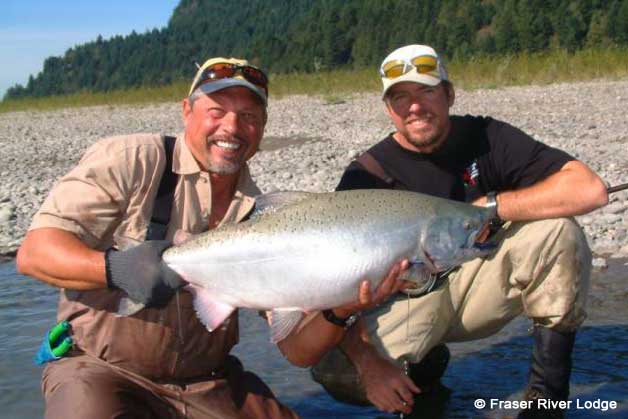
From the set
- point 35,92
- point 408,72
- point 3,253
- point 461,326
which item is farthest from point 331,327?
point 35,92

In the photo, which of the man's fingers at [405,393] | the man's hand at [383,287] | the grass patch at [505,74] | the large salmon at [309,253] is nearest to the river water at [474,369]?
the man's fingers at [405,393]

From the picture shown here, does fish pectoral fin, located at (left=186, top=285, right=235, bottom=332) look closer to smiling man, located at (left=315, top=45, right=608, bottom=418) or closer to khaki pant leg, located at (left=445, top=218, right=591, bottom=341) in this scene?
smiling man, located at (left=315, top=45, right=608, bottom=418)

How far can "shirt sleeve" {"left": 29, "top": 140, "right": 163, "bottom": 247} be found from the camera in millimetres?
3016

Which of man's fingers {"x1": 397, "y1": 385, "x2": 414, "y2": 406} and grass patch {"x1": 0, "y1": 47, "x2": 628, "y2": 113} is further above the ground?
grass patch {"x1": 0, "y1": 47, "x2": 628, "y2": 113}

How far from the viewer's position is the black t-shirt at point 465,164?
3.79m

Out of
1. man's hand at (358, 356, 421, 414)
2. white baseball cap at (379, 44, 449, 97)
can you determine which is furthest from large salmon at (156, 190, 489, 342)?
white baseball cap at (379, 44, 449, 97)

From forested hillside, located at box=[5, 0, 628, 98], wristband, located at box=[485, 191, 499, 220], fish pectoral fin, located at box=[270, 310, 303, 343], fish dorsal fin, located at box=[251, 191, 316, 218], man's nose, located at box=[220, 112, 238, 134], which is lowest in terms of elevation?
fish pectoral fin, located at box=[270, 310, 303, 343]

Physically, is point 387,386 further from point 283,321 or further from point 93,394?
point 93,394

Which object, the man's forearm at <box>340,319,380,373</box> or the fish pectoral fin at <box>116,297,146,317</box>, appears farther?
the man's forearm at <box>340,319,380,373</box>

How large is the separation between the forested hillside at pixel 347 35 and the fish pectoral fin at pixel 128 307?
5.23ft

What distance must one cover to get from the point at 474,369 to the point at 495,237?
0.91m

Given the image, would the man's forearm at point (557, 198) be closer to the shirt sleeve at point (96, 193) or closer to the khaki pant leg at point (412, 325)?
the khaki pant leg at point (412, 325)

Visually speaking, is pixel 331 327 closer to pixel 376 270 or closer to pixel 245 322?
pixel 376 270

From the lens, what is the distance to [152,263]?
9.59 ft
